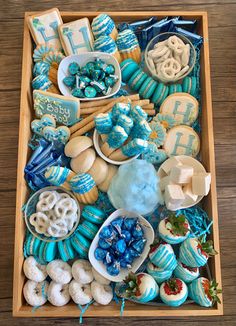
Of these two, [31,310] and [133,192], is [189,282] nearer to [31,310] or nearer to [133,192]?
[133,192]

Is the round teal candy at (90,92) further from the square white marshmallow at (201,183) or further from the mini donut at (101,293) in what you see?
the mini donut at (101,293)

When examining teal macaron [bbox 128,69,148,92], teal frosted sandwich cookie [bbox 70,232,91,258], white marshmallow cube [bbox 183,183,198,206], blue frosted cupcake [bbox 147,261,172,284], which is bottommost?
blue frosted cupcake [bbox 147,261,172,284]

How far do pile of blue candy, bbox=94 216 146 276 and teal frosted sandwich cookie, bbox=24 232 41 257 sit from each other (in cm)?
14

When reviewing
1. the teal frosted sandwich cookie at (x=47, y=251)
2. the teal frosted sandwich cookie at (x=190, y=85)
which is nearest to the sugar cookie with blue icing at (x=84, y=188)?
the teal frosted sandwich cookie at (x=47, y=251)

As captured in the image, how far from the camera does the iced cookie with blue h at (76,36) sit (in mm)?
1052

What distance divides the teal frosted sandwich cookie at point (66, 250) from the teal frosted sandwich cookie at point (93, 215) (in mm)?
73

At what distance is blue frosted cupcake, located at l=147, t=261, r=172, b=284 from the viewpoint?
0.92 metres

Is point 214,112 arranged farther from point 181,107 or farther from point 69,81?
point 69,81

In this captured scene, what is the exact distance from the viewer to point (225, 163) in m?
1.13

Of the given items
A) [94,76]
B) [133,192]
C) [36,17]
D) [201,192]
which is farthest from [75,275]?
[36,17]

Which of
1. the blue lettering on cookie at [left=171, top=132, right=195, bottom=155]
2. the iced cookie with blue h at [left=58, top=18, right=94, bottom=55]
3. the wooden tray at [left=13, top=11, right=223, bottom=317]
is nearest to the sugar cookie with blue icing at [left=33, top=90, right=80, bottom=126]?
the wooden tray at [left=13, top=11, right=223, bottom=317]

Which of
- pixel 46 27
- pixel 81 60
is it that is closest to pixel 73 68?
pixel 81 60

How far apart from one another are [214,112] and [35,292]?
0.67 metres

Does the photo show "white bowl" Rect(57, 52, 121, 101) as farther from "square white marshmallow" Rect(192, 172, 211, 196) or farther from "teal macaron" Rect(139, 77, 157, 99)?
"square white marshmallow" Rect(192, 172, 211, 196)
